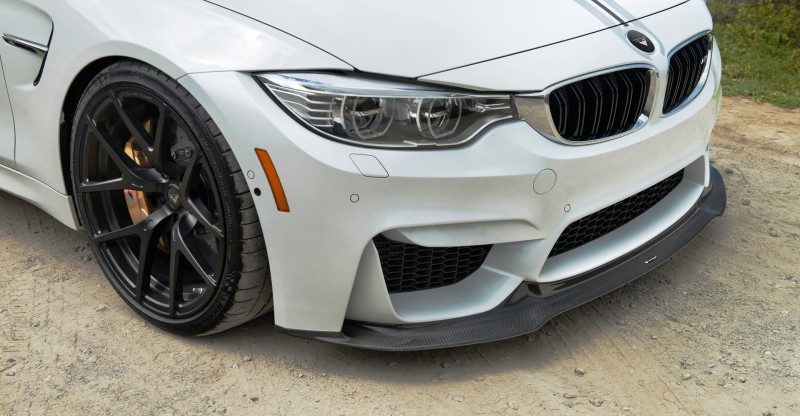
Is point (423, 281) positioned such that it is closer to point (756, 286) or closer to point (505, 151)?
point (505, 151)

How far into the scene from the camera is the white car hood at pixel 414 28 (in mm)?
2654

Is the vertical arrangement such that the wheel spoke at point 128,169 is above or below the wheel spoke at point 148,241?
above

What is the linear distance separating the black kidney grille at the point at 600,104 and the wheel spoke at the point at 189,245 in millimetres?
1182

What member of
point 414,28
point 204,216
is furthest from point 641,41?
point 204,216

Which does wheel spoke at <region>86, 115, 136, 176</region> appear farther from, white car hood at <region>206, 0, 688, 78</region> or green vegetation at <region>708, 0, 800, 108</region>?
green vegetation at <region>708, 0, 800, 108</region>

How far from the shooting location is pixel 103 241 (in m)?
3.35

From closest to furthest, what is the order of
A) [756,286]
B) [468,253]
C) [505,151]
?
1. [505,151]
2. [468,253]
3. [756,286]

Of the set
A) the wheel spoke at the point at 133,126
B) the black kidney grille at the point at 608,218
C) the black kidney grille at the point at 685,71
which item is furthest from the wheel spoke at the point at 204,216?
the black kidney grille at the point at 685,71

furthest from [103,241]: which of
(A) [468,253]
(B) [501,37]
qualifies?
(B) [501,37]

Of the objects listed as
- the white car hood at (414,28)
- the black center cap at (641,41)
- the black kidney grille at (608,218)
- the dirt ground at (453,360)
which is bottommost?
the dirt ground at (453,360)

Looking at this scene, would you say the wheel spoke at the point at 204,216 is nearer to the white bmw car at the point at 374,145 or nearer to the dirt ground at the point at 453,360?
the white bmw car at the point at 374,145

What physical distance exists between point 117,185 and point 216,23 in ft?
2.47

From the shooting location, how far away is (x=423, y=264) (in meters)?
2.88

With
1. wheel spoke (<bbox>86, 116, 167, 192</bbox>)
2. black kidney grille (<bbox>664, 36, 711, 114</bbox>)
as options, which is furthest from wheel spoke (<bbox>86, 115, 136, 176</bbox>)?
black kidney grille (<bbox>664, 36, 711, 114</bbox>)
